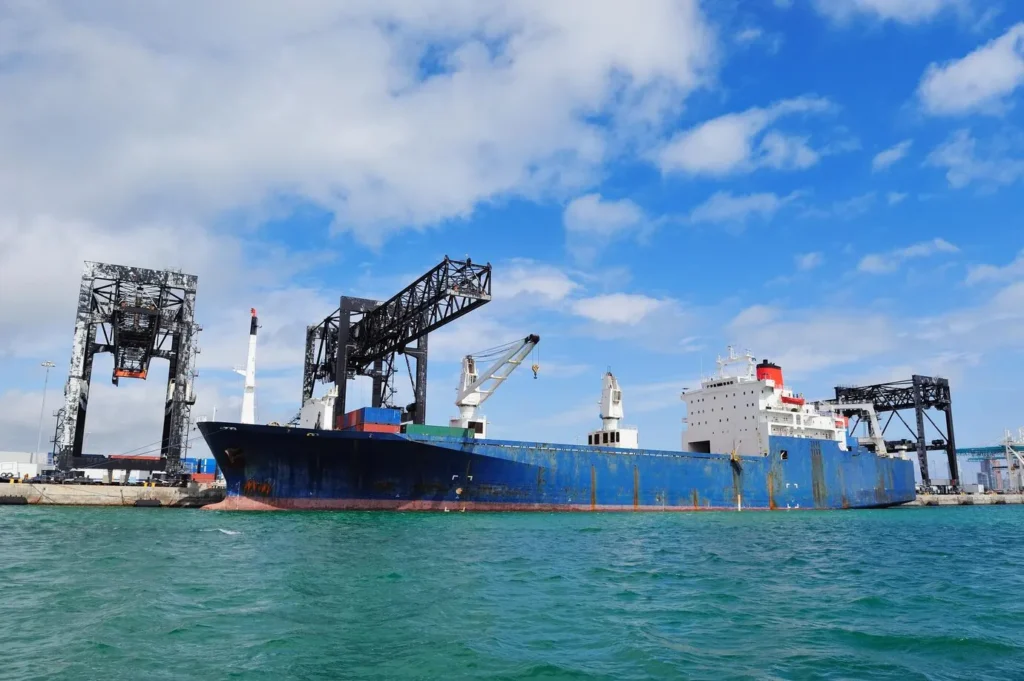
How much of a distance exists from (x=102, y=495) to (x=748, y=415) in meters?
36.0

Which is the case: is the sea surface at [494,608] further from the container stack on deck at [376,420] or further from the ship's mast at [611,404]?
the ship's mast at [611,404]

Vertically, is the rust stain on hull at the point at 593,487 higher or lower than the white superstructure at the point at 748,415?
lower

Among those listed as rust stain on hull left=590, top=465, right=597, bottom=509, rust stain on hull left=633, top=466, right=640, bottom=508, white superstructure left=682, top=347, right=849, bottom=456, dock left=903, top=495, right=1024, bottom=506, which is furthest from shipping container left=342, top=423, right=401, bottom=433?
dock left=903, top=495, right=1024, bottom=506

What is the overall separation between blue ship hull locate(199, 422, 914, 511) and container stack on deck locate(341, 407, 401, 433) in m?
1.09

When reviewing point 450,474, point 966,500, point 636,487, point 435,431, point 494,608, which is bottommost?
point 966,500

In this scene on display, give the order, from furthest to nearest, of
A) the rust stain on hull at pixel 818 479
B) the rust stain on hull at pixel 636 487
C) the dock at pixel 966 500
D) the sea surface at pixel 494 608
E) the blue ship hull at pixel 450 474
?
the dock at pixel 966 500
the rust stain on hull at pixel 818 479
the rust stain on hull at pixel 636 487
the blue ship hull at pixel 450 474
the sea surface at pixel 494 608

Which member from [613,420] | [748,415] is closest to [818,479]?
[748,415]

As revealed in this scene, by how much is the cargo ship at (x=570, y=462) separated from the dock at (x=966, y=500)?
18082 millimetres

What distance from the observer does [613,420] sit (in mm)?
38219

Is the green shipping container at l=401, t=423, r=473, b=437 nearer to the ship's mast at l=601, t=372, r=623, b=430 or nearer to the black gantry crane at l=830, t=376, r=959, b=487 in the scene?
the ship's mast at l=601, t=372, r=623, b=430

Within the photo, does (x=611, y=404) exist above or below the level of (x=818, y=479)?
above

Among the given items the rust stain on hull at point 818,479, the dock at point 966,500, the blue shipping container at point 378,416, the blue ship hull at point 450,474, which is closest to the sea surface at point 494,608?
the blue ship hull at point 450,474

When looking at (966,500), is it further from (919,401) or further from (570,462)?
(570,462)

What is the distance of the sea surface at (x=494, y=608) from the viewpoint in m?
7.20
